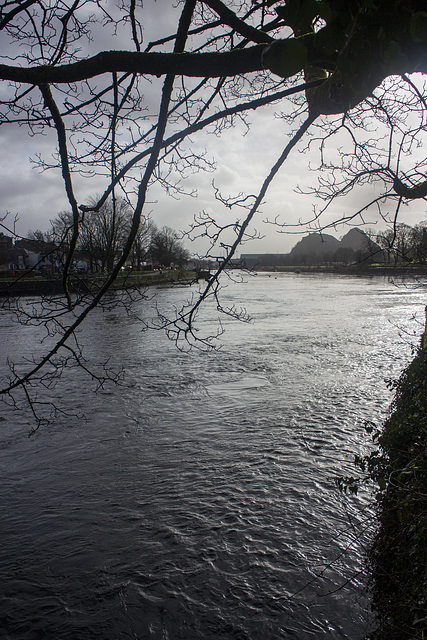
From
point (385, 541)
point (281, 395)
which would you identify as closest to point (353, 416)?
point (281, 395)

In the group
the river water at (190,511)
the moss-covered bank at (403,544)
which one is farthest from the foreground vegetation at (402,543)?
the river water at (190,511)

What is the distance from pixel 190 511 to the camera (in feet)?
→ 22.9

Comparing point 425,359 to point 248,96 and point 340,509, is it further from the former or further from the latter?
point 248,96

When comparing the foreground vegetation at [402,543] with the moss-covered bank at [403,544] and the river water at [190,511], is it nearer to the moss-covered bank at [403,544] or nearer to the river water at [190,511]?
the moss-covered bank at [403,544]

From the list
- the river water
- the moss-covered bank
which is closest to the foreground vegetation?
the moss-covered bank

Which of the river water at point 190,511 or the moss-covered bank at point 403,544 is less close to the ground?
the moss-covered bank at point 403,544

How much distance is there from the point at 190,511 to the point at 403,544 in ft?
10.8

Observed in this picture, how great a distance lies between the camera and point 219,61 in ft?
7.88

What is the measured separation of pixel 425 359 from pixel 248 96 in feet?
21.1

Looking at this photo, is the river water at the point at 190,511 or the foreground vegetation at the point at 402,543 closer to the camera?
the foreground vegetation at the point at 402,543

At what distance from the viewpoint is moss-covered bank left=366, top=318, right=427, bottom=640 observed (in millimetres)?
3670

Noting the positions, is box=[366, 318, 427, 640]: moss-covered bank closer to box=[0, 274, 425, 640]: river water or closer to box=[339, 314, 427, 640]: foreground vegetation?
box=[339, 314, 427, 640]: foreground vegetation

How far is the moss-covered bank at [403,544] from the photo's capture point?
3.67 m

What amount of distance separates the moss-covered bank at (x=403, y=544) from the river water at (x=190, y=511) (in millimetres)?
323
